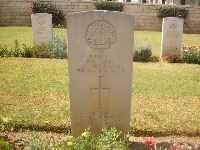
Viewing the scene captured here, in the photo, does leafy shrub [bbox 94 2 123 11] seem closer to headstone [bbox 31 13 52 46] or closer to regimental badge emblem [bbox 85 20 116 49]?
headstone [bbox 31 13 52 46]

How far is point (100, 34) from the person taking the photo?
3984mm

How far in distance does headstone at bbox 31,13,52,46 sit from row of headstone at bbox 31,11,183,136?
826 cm

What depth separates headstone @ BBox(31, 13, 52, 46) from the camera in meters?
11.8

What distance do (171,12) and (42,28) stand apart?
53.8 ft

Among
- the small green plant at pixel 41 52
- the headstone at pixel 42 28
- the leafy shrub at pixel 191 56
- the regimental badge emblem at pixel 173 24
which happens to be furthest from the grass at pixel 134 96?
the headstone at pixel 42 28

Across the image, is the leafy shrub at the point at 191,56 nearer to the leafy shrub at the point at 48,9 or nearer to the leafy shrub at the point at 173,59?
the leafy shrub at the point at 173,59

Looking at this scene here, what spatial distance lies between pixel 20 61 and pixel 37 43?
2.16 metres

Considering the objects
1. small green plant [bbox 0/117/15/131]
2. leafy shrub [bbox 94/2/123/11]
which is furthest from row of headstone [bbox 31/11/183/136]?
leafy shrub [bbox 94/2/123/11]

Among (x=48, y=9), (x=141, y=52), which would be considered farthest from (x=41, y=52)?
(x=48, y=9)

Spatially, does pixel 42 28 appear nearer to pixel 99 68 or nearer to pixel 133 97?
pixel 133 97

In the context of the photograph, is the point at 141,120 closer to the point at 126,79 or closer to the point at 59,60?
the point at 126,79

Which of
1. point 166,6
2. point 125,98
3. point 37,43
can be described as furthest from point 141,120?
point 166,6

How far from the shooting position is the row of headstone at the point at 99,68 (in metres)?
3.93

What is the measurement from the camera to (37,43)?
474 inches
